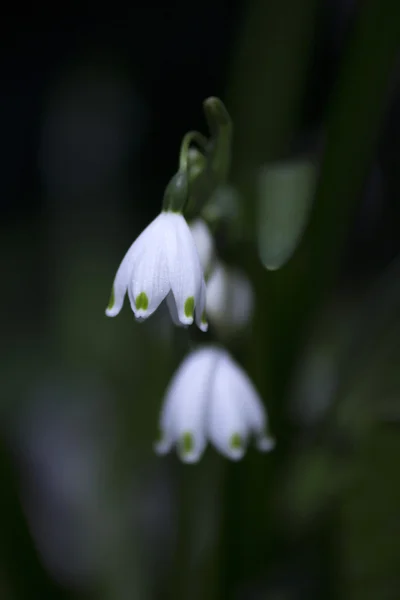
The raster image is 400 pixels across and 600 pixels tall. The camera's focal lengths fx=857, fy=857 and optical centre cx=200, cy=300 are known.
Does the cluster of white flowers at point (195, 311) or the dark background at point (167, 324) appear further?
the dark background at point (167, 324)

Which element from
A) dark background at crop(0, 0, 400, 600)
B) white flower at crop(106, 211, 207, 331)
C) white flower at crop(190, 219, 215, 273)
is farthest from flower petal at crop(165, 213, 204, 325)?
dark background at crop(0, 0, 400, 600)

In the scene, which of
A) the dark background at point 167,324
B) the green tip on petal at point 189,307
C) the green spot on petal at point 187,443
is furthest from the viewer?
the dark background at point 167,324

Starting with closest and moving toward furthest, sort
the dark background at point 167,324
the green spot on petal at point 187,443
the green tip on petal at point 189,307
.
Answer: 1. the green tip on petal at point 189,307
2. the green spot on petal at point 187,443
3. the dark background at point 167,324

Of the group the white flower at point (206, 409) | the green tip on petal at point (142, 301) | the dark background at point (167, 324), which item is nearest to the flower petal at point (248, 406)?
the white flower at point (206, 409)

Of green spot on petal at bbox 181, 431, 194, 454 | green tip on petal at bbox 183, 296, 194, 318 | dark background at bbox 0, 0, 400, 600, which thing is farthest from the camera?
dark background at bbox 0, 0, 400, 600

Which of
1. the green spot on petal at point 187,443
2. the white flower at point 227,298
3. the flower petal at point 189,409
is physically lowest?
the green spot on petal at point 187,443

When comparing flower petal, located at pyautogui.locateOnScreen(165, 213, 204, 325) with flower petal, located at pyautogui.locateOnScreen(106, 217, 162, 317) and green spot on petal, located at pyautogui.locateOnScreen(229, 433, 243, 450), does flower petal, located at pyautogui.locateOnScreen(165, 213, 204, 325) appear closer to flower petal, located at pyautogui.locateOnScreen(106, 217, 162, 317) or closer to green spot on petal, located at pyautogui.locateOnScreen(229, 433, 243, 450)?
flower petal, located at pyautogui.locateOnScreen(106, 217, 162, 317)

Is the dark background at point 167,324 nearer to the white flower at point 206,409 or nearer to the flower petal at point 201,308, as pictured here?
the white flower at point 206,409

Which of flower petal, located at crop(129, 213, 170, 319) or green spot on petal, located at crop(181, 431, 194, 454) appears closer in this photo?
flower petal, located at crop(129, 213, 170, 319)
